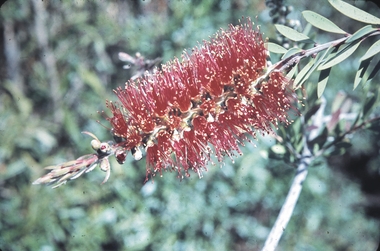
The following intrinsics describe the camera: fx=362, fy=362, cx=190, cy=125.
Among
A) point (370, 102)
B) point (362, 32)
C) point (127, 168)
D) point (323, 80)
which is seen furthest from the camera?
point (127, 168)

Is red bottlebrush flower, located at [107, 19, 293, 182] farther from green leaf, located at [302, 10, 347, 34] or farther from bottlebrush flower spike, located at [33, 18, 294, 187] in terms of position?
green leaf, located at [302, 10, 347, 34]

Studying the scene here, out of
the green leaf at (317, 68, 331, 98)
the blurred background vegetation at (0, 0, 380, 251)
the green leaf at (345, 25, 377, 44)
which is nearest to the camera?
the green leaf at (345, 25, 377, 44)

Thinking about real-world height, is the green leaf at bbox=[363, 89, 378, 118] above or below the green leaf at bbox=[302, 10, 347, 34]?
below

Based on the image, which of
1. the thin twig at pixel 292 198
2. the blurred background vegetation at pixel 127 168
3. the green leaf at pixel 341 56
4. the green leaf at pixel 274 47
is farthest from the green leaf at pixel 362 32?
the blurred background vegetation at pixel 127 168

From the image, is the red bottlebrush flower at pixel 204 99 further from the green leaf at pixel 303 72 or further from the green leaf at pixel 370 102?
the green leaf at pixel 370 102

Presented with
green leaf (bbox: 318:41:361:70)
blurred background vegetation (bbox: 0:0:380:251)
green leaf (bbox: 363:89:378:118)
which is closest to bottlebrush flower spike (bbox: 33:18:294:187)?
green leaf (bbox: 318:41:361:70)

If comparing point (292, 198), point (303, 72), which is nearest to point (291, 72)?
point (303, 72)

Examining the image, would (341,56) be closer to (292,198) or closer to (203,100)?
(203,100)
